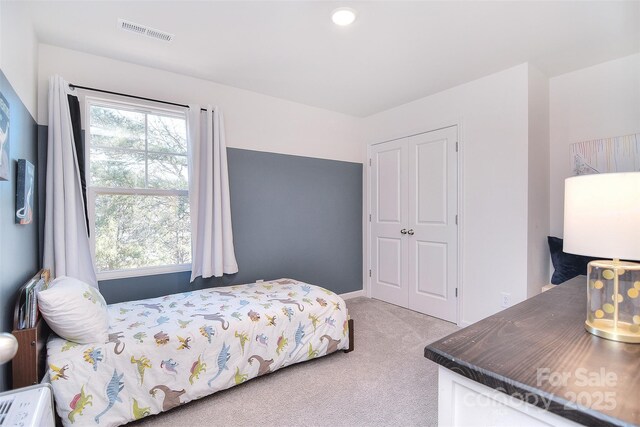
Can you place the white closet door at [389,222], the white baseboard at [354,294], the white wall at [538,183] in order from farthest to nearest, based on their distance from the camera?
1. the white baseboard at [354,294]
2. the white closet door at [389,222]
3. the white wall at [538,183]

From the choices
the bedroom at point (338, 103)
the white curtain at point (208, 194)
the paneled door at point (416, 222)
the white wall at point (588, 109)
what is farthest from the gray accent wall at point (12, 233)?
the white wall at point (588, 109)

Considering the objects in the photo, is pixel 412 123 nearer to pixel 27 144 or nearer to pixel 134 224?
pixel 134 224

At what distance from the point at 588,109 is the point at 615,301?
8.57 ft

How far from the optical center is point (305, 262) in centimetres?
380

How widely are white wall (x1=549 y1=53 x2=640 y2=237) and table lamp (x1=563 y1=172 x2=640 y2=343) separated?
234 cm

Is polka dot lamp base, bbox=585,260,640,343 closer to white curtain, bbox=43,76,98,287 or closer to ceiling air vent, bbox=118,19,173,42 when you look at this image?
ceiling air vent, bbox=118,19,173,42

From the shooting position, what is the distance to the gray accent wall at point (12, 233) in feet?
5.01

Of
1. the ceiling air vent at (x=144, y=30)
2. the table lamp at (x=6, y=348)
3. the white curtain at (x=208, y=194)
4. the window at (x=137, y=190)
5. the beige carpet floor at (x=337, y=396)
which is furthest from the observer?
the white curtain at (x=208, y=194)

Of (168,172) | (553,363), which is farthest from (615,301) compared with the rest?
(168,172)

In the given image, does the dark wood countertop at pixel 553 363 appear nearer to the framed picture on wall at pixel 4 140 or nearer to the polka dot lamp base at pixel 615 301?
the polka dot lamp base at pixel 615 301

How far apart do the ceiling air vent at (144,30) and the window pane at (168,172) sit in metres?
0.98

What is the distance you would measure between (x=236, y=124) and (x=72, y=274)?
1.95 metres

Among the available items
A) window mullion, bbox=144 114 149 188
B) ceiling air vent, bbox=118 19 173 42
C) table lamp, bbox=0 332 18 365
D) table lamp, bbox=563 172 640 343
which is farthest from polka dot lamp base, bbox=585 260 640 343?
window mullion, bbox=144 114 149 188

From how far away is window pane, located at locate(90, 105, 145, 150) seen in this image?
2594mm
